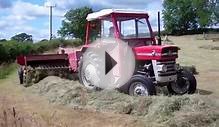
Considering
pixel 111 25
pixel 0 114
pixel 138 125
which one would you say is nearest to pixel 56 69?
pixel 111 25

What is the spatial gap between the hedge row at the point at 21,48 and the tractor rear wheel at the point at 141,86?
20.5 m

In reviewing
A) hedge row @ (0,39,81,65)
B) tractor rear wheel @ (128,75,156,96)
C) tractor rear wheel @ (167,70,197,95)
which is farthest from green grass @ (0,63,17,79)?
tractor rear wheel @ (128,75,156,96)

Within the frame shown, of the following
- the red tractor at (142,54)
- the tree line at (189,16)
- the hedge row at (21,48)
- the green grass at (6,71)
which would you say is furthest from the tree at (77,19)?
the tree line at (189,16)

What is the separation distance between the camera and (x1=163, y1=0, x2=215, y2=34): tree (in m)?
85.8

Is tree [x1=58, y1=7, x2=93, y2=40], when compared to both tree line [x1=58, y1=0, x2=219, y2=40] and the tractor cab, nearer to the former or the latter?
the tractor cab

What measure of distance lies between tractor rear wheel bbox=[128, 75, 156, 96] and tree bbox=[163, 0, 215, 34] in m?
72.6

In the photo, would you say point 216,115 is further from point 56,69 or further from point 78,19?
point 78,19

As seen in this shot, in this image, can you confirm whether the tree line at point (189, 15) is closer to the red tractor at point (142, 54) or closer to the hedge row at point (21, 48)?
the hedge row at point (21, 48)

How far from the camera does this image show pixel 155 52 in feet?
41.0

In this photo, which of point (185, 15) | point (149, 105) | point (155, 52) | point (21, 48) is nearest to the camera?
point (149, 105)
